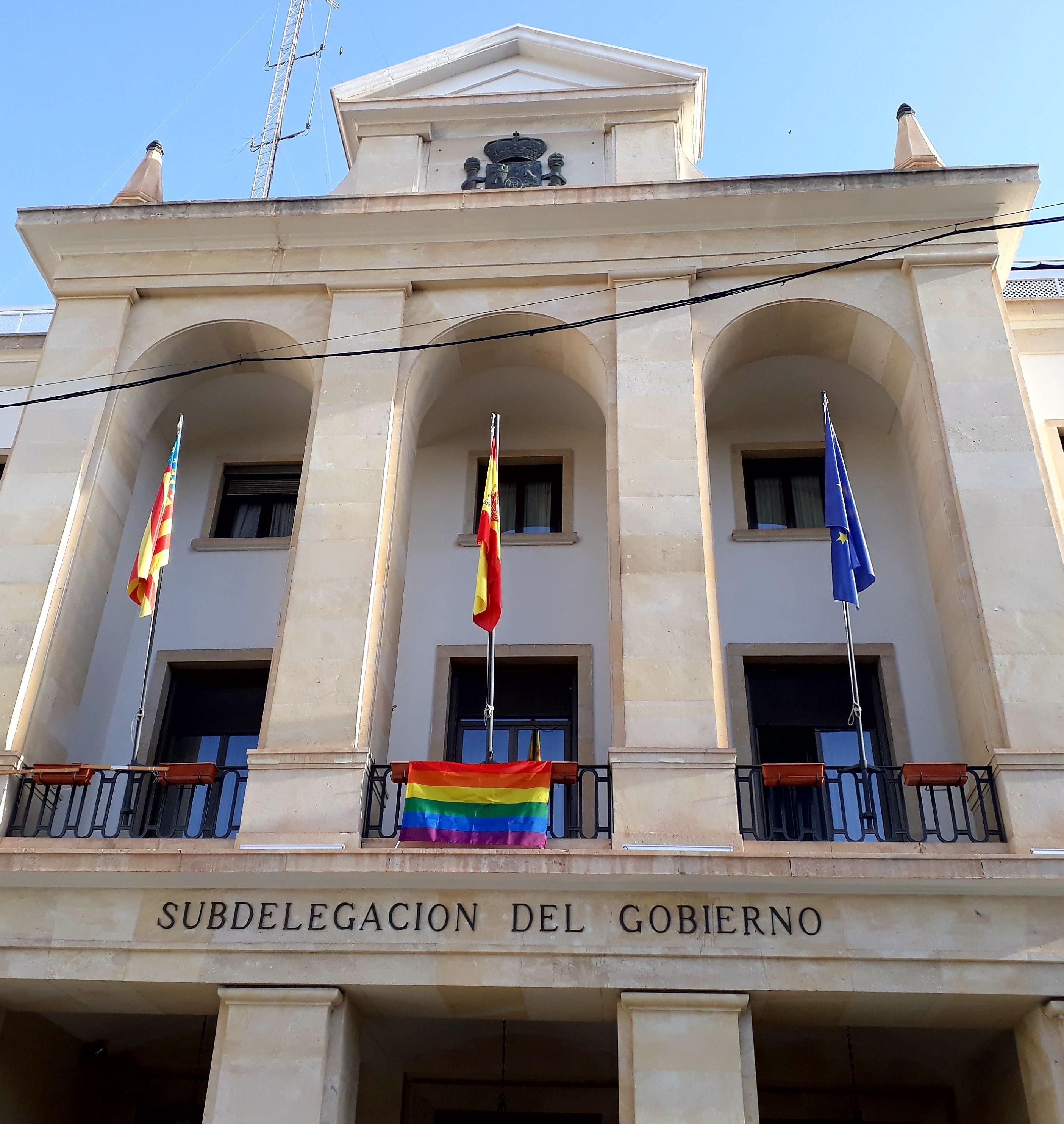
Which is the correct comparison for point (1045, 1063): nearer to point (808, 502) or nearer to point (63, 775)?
point (808, 502)

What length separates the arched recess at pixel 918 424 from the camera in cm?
1265

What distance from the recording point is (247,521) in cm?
1702

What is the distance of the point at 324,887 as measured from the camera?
37.6ft

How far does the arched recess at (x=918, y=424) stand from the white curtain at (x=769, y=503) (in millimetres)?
535

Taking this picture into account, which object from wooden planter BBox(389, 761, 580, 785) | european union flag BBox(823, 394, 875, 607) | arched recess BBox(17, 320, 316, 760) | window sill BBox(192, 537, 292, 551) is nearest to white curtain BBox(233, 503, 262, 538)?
window sill BBox(192, 537, 292, 551)

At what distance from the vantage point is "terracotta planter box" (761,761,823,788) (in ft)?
38.7

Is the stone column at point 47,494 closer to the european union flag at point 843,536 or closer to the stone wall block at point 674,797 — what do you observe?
the stone wall block at point 674,797

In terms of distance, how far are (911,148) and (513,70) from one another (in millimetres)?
6053

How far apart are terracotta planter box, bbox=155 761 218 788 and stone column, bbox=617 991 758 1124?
15.8ft

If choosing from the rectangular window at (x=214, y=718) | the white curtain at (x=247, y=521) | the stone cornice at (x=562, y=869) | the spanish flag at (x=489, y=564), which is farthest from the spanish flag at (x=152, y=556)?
the spanish flag at (x=489, y=564)

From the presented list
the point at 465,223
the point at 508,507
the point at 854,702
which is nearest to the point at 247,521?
the point at 508,507

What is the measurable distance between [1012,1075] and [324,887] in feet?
23.2

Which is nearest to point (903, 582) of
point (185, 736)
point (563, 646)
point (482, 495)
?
point (563, 646)

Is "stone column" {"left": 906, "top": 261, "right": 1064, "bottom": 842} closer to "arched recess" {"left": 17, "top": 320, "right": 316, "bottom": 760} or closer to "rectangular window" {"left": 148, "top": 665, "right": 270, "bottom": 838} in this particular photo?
"arched recess" {"left": 17, "top": 320, "right": 316, "bottom": 760}
